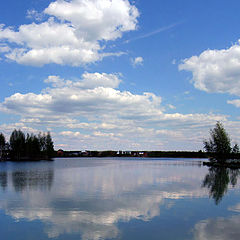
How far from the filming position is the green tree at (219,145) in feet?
342

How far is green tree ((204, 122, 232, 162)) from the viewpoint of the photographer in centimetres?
10431

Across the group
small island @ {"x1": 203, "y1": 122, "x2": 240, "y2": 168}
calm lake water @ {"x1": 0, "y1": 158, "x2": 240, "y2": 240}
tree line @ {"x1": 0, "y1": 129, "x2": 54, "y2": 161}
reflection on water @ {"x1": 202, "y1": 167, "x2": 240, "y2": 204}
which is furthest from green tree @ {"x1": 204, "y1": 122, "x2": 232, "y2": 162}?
tree line @ {"x1": 0, "y1": 129, "x2": 54, "y2": 161}

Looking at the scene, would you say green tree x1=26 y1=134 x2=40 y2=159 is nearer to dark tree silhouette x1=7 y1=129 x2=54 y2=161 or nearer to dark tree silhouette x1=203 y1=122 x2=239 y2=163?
dark tree silhouette x1=7 y1=129 x2=54 y2=161

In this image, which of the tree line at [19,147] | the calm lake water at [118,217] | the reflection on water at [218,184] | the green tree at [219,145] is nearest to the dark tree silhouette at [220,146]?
the green tree at [219,145]

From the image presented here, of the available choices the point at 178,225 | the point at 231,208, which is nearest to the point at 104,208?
the point at 178,225

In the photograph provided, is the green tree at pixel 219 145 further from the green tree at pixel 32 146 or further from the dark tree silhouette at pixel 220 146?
the green tree at pixel 32 146

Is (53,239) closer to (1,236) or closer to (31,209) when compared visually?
(1,236)

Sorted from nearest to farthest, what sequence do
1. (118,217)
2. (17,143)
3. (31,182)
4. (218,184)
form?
(118,217) < (218,184) < (31,182) < (17,143)

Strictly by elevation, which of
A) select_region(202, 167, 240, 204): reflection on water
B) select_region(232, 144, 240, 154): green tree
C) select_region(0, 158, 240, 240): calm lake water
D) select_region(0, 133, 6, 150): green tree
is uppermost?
select_region(0, 133, 6, 150): green tree

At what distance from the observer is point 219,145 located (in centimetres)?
10475

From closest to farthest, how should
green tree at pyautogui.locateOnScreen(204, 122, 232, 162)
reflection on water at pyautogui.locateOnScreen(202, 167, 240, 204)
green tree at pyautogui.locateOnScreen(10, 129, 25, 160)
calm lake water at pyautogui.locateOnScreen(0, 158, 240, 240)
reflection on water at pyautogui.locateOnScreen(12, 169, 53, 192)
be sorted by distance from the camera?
calm lake water at pyautogui.locateOnScreen(0, 158, 240, 240) < reflection on water at pyautogui.locateOnScreen(202, 167, 240, 204) < reflection on water at pyautogui.locateOnScreen(12, 169, 53, 192) < green tree at pyautogui.locateOnScreen(204, 122, 232, 162) < green tree at pyautogui.locateOnScreen(10, 129, 25, 160)

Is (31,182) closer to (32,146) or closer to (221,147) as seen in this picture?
(221,147)

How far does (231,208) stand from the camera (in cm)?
2397

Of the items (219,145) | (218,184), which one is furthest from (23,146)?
(218,184)
